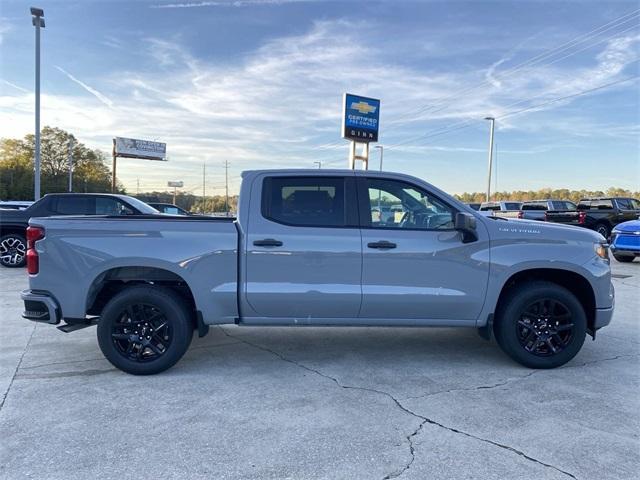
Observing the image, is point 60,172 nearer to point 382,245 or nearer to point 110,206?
point 110,206

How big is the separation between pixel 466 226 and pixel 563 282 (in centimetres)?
135

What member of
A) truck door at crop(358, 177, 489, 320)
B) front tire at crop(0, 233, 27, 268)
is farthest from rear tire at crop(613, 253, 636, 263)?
front tire at crop(0, 233, 27, 268)

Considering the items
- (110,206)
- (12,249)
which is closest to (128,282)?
(110,206)

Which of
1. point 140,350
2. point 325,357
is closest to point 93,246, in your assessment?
point 140,350

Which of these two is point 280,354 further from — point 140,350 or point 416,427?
point 416,427

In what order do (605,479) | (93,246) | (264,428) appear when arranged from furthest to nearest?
(93,246)
(264,428)
(605,479)

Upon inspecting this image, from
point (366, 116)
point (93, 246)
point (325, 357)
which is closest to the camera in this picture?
point (93, 246)

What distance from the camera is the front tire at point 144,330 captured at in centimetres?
418

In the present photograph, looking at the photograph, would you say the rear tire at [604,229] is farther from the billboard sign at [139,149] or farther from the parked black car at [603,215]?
the billboard sign at [139,149]

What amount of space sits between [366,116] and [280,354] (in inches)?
964

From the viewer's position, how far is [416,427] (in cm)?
329

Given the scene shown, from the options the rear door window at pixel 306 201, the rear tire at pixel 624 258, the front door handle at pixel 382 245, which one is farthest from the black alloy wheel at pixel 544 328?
the rear tire at pixel 624 258

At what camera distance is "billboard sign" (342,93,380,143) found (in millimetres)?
27094

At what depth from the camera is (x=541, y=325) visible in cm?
445
